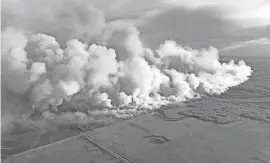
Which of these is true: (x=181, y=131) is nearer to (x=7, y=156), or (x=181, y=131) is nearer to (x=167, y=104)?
(x=167, y=104)

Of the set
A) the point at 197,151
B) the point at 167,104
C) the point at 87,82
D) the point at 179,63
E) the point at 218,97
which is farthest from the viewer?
the point at 179,63

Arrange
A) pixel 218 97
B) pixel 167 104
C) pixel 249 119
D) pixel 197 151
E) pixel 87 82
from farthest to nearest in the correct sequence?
→ pixel 218 97, pixel 167 104, pixel 87 82, pixel 249 119, pixel 197 151

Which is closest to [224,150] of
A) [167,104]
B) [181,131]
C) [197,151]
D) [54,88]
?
[197,151]

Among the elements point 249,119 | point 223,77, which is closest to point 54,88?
point 249,119

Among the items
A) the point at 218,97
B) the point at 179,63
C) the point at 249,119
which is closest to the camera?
the point at 249,119

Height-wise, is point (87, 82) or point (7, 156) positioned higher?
point (87, 82)

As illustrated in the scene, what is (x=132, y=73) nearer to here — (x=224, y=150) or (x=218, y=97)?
(x=218, y=97)

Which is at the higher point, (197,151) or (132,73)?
(132,73)

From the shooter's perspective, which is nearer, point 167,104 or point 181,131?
point 181,131

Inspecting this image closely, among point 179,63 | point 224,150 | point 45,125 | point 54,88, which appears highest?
point 179,63
